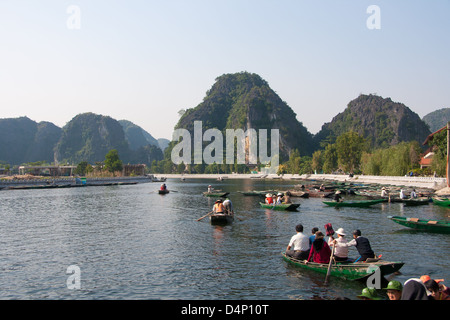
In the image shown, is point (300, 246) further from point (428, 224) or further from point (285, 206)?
point (285, 206)

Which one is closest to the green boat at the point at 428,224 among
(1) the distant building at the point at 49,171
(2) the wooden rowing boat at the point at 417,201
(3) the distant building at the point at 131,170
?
(2) the wooden rowing boat at the point at 417,201

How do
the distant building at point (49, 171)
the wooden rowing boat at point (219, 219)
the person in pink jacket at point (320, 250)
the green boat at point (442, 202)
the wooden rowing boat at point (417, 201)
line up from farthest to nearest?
the distant building at point (49, 171) < the wooden rowing boat at point (417, 201) < the green boat at point (442, 202) < the wooden rowing boat at point (219, 219) < the person in pink jacket at point (320, 250)

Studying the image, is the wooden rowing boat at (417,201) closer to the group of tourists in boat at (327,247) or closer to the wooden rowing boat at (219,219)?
the wooden rowing boat at (219,219)

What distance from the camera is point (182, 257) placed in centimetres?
2352

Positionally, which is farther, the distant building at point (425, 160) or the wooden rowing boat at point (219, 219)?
the distant building at point (425, 160)

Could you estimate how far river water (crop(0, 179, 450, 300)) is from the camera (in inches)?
675

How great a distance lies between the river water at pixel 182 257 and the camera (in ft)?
56.3

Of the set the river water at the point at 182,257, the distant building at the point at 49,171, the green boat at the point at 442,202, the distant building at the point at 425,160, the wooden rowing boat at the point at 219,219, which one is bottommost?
the river water at the point at 182,257

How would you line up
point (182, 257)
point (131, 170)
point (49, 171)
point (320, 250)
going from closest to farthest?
point (320, 250) → point (182, 257) → point (49, 171) → point (131, 170)

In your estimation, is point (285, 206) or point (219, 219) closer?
point (219, 219)

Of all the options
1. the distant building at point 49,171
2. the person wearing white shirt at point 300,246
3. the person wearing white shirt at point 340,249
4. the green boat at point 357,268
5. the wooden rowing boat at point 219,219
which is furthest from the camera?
the distant building at point 49,171

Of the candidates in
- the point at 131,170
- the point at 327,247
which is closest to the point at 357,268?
the point at 327,247

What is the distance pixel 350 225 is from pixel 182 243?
15.7 metres
